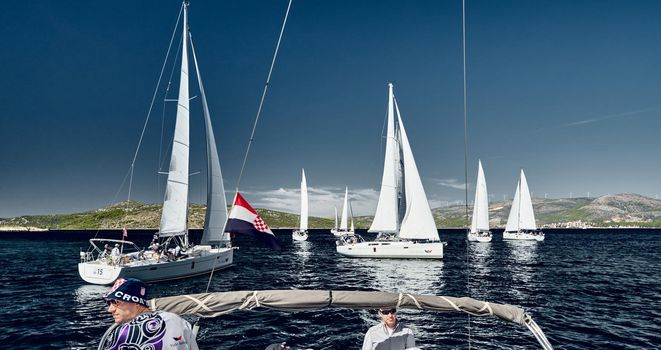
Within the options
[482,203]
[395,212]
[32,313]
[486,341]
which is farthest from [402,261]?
[482,203]

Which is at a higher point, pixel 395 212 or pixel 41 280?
pixel 395 212

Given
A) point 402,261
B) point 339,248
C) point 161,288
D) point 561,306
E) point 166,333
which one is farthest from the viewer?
point 339,248

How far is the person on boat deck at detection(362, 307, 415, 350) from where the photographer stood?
24.5 ft

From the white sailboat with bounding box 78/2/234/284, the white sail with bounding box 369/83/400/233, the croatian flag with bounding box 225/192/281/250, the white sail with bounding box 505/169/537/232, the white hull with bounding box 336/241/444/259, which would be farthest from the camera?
the white sail with bounding box 505/169/537/232

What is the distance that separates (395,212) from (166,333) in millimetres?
48455

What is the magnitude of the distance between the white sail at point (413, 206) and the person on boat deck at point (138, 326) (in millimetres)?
46200

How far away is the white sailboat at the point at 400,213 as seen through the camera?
48.2 metres

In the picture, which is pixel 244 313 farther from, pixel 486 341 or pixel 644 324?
pixel 644 324

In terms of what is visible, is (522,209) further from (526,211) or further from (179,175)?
(179,175)

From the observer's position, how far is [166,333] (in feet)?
12.5

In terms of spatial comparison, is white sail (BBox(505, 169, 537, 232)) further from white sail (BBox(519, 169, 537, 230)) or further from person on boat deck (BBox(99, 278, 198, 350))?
person on boat deck (BBox(99, 278, 198, 350))

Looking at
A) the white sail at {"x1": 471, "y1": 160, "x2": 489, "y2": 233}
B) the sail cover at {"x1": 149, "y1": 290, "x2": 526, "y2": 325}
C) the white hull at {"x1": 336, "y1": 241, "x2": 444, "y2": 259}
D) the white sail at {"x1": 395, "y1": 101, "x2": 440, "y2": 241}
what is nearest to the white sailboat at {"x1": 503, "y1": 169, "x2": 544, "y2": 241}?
the white sail at {"x1": 471, "y1": 160, "x2": 489, "y2": 233}

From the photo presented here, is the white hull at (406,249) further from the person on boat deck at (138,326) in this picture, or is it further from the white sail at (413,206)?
the person on boat deck at (138,326)

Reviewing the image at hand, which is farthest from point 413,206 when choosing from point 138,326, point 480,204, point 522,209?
point 522,209
